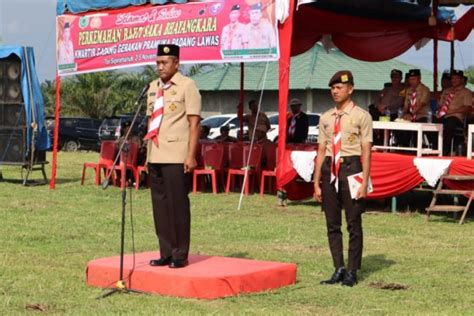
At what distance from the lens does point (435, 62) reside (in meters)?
21.3

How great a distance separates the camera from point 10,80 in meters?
20.2

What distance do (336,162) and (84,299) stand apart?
2.33 m

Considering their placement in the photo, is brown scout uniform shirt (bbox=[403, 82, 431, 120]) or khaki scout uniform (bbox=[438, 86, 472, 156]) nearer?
khaki scout uniform (bbox=[438, 86, 472, 156])

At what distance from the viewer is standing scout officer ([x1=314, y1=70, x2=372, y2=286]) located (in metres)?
8.23

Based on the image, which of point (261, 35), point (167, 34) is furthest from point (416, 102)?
point (167, 34)

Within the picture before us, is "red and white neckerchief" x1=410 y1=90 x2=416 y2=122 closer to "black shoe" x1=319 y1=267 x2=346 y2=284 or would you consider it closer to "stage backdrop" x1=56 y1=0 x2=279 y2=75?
"stage backdrop" x1=56 y1=0 x2=279 y2=75

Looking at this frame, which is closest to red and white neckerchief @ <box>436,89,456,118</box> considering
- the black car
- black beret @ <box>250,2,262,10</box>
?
black beret @ <box>250,2,262,10</box>

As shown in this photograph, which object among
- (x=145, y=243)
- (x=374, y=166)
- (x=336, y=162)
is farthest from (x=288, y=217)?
(x=336, y=162)

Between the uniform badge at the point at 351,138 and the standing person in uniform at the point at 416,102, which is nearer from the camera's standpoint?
the uniform badge at the point at 351,138

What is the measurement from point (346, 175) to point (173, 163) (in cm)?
143

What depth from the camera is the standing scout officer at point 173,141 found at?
7953 mm

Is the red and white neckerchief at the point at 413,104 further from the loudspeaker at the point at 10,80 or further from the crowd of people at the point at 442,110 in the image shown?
the loudspeaker at the point at 10,80

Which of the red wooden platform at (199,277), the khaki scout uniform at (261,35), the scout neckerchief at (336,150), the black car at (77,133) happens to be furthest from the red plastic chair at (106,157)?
the black car at (77,133)

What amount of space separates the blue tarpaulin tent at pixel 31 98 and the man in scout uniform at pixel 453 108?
8280 millimetres
